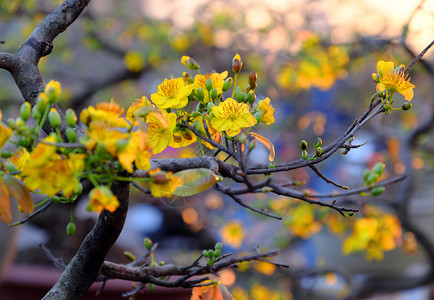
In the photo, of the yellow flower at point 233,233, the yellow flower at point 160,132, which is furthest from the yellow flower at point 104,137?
the yellow flower at point 233,233

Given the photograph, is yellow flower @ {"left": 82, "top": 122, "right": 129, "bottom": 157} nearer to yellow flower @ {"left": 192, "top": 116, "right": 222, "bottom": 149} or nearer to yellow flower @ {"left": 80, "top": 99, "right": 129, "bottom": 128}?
yellow flower @ {"left": 80, "top": 99, "right": 129, "bottom": 128}

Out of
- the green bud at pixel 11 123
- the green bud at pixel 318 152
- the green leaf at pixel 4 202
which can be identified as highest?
the green bud at pixel 318 152

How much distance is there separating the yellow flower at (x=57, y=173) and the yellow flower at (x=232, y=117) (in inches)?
7.2

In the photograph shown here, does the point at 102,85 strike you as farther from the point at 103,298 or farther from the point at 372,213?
the point at 372,213

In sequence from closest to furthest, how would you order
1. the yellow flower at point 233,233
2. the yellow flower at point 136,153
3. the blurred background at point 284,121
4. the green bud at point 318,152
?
the yellow flower at point 136,153 < the green bud at point 318,152 < the blurred background at point 284,121 < the yellow flower at point 233,233

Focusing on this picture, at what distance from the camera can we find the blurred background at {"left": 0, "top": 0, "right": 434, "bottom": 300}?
1.68 meters

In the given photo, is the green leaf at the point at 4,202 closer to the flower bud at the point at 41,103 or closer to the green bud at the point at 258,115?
the flower bud at the point at 41,103

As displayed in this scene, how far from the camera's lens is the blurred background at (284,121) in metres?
1.68

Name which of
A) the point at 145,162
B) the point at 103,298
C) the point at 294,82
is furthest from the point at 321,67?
the point at 145,162

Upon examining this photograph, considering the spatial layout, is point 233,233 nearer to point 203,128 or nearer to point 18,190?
point 203,128

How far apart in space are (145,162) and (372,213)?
154cm

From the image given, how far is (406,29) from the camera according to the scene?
1333mm

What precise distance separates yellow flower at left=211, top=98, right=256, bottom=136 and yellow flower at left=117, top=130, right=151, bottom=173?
0.38ft

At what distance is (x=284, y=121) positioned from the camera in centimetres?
369
